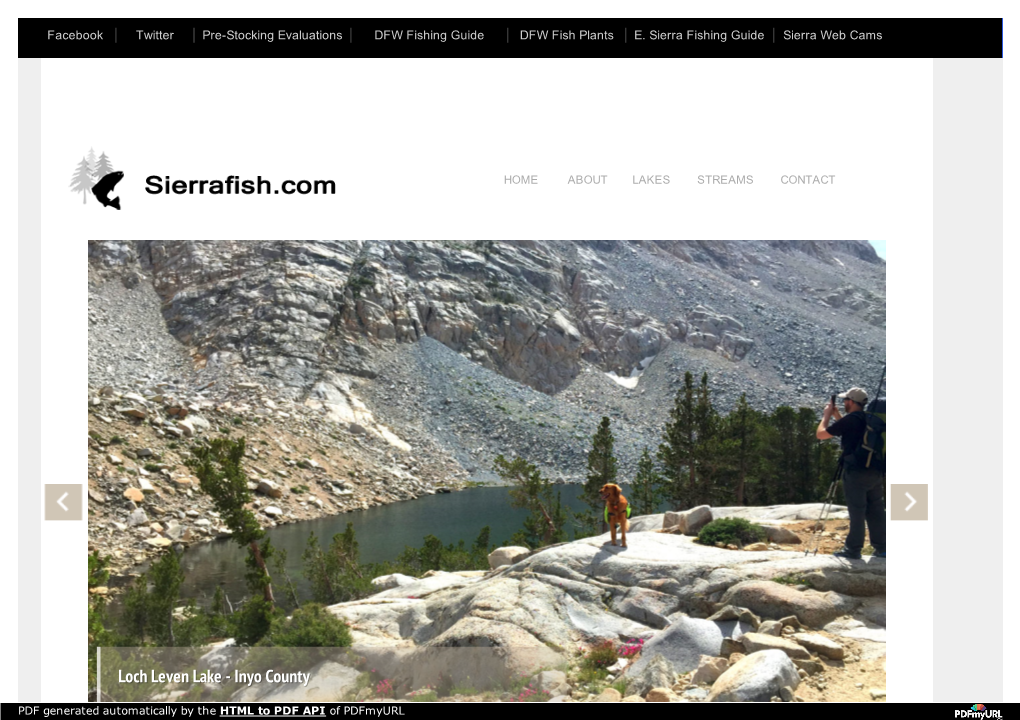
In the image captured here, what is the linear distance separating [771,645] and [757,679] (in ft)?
3.33

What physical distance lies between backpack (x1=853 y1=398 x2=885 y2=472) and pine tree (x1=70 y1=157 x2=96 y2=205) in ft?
36.0

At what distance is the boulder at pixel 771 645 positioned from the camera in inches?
281

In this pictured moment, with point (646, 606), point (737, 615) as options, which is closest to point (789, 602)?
point (737, 615)

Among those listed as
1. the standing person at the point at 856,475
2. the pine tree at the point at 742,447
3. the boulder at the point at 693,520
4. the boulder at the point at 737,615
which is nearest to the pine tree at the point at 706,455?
the pine tree at the point at 742,447

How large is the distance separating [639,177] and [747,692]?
625 cm

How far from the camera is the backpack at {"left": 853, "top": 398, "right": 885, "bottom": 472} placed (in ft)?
27.2

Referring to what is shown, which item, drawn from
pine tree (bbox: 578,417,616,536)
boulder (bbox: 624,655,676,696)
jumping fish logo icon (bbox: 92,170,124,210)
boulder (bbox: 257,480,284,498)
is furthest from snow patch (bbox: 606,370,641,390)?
jumping fish logo icon (bbox: 92,170,124,210)

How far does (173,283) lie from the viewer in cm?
8781

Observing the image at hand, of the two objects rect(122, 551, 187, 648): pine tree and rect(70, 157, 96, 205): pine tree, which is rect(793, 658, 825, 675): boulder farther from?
rect(122, 551, 187, 648): pine tree

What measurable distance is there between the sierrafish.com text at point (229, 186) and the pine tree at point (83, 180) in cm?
69

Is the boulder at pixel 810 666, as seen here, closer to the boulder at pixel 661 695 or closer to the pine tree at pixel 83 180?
the boulder at pixel 661 695

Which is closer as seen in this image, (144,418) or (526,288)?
(144,418)
